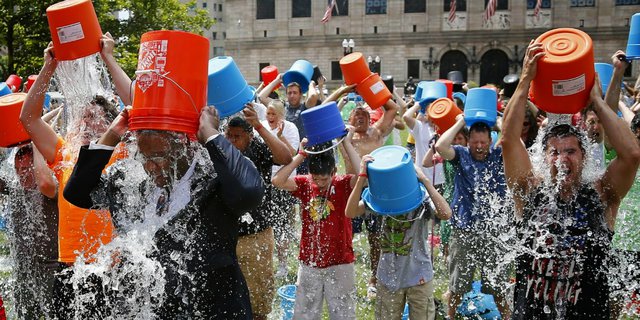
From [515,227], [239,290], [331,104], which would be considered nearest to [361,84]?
[331,104]

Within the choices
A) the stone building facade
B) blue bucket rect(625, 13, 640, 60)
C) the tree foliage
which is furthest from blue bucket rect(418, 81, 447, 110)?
the stone building facade

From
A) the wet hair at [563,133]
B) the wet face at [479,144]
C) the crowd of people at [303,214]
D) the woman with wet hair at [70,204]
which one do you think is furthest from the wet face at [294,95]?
the wet hair at [563,133]

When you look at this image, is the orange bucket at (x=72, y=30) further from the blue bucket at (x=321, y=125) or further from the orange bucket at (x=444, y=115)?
the orange bucket at (x=444, y=115)

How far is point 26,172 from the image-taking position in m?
4.10

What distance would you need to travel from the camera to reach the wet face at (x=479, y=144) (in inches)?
199

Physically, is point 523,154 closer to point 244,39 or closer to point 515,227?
point 515,227

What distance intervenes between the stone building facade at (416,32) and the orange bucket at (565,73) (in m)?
46.5

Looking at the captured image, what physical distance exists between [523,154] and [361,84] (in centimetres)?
312

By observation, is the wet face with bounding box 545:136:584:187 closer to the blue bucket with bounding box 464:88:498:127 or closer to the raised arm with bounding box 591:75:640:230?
the raised arm with bounding box 591:75:640:230

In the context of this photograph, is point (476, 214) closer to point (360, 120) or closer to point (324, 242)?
point (324, 242)

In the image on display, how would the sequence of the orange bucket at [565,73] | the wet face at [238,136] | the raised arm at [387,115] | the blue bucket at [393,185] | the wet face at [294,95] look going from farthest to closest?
the wet face at [294,95] → the raised arm at [387,115] → the wet face at [238,136] → the blue bucket at [393,185] → the orange bucket at [565,73]

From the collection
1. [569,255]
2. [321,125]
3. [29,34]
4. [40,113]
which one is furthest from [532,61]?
[29,34]

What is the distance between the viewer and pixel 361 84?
596 cm

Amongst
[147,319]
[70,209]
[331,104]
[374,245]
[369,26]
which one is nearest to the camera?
[147,319]
